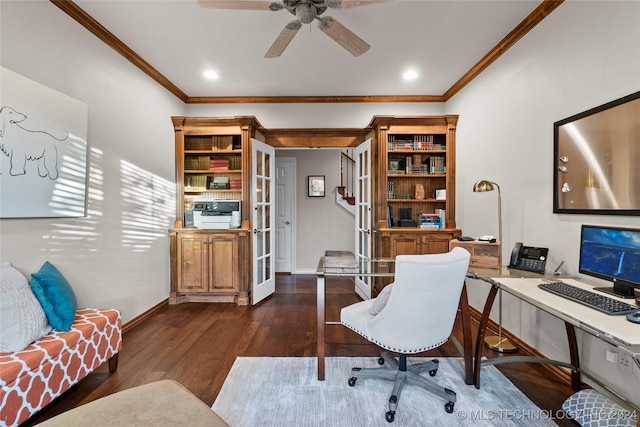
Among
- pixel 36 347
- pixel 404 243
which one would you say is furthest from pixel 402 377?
pixel 36 347

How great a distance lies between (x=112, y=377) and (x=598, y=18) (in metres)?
4.16

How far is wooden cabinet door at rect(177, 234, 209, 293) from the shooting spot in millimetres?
3863

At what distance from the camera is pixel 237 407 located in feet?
6.14

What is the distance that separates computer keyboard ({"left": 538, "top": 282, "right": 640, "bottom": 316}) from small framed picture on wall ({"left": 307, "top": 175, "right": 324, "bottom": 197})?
4.26 meters

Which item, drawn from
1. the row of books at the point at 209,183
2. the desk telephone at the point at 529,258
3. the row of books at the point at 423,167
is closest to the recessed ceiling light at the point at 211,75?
the row of books at the point at 209,183

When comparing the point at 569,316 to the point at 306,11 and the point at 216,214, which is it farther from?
the point at 216,214

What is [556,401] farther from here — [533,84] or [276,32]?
[276,32]

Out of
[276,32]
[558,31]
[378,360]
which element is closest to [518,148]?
[558,31]

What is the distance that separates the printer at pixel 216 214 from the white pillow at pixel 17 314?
2.03 m

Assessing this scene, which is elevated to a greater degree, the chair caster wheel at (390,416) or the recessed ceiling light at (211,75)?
the recessed ceiling light at (211,75)

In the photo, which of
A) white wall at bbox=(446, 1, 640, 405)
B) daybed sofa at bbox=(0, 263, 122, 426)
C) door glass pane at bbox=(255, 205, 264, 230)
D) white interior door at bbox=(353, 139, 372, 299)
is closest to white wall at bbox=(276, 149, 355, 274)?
white interior door at bbox=(353, 139, 372, 299)

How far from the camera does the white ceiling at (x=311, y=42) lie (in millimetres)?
Answer: 2410

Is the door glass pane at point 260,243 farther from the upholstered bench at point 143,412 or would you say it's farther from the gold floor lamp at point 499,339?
the upholstered bench at point 143,412

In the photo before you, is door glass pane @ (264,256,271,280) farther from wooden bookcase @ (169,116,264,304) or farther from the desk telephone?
→ the desk telephone
